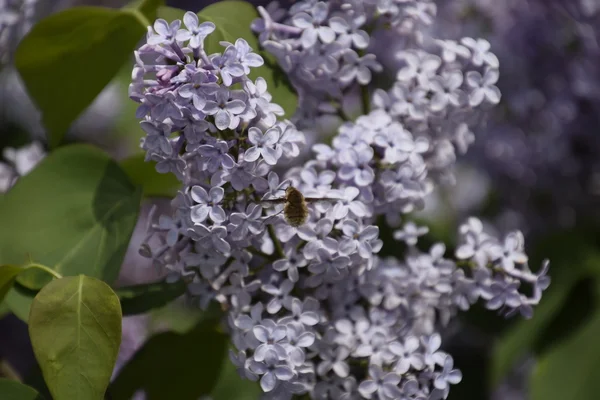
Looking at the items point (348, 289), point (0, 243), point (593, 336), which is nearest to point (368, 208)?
point (348, 289)

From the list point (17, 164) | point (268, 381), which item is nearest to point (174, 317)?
point (17, 164)

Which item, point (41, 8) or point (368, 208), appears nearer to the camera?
point (368, 208)

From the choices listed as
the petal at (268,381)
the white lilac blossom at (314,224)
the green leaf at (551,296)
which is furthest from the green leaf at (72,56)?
the green leaf at (551,296)

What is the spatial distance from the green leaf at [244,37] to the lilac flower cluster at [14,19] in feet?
1.29

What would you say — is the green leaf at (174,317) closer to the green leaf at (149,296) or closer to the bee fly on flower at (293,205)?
the green leaf at (149,296)

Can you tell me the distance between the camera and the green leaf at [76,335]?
25.4 inches

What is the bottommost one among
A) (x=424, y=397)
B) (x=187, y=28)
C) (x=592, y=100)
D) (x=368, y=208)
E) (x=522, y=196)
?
(x=522, y=196)

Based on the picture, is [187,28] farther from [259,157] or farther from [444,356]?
[444,356]

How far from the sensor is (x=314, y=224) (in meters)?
0.73

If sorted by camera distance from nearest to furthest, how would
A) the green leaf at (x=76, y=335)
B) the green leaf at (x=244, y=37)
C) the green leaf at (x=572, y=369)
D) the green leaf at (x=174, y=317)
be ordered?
the green leaf at (x=76, y=335) < the green leaf at (x=244, y=37) < the green leaf at (x=572, y=369) < the green leaf at (x=174, y=317)

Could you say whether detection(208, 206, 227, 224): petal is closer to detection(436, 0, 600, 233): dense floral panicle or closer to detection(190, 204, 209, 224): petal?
detection(190, 204, 209, 224): petal

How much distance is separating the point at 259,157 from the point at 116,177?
0.73 feet

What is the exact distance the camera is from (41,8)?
1.13m

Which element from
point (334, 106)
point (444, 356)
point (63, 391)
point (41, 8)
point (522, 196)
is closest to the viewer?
point (63, 391)
